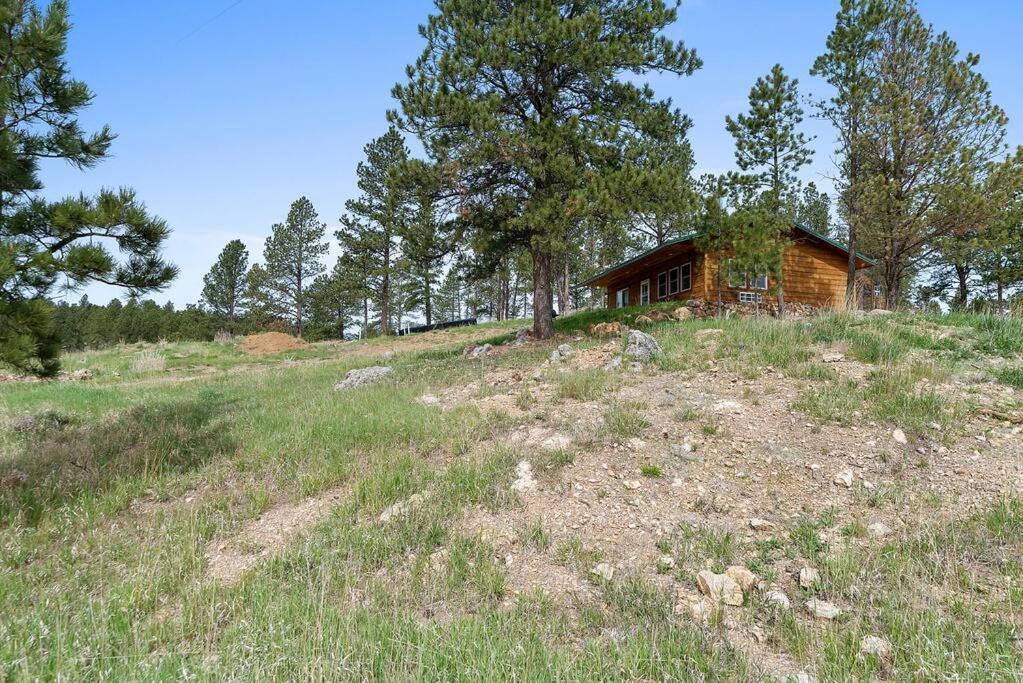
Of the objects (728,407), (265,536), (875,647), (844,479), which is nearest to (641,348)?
(728,407)

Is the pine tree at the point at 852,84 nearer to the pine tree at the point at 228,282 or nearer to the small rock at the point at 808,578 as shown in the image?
the small rock at the point at 808,578

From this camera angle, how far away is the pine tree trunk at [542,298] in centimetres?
1472

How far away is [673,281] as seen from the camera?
978 inches

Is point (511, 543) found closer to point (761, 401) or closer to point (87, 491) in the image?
point (761, 401)

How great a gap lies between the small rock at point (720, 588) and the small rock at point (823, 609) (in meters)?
0.41

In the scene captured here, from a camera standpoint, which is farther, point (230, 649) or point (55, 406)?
point (55, 406)

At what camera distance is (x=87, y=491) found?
5516 millimetres

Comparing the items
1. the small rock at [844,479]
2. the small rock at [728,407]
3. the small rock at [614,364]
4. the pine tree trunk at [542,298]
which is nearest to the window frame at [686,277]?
the pine tree trunk at [542,298]

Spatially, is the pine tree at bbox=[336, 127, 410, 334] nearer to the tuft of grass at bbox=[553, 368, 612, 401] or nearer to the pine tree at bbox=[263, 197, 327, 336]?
the pine tree at bbox=[263, 197, 327, 336]

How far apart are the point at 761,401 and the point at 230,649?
21.0ft

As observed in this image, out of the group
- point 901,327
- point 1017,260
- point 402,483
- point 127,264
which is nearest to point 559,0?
point 901,327

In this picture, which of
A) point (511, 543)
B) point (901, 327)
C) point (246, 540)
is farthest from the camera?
point (901, 327)

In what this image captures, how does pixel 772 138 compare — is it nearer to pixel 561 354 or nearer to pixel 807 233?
pixel 807 233

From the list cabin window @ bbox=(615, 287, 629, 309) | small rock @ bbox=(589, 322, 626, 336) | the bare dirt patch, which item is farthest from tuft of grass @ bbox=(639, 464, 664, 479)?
cabin window @ bbox=(615, 287, 629, 309)
